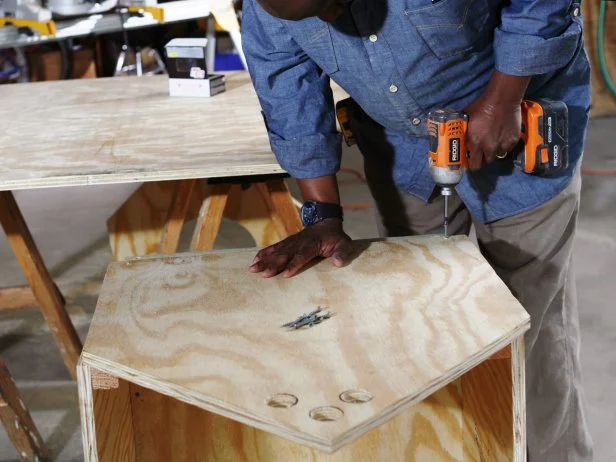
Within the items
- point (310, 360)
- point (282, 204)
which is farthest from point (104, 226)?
point (310, 360)

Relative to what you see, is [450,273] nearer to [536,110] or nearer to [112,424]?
[536,110]

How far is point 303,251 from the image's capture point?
5.11 ft

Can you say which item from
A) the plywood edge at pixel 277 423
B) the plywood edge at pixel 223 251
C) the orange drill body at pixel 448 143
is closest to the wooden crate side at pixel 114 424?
the plywood edge at pixel 277 423

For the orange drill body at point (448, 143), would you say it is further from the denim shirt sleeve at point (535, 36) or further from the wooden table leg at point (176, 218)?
the wooden table leg at point (176, 218)

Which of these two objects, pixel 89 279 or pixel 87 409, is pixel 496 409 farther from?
pixel 89 279

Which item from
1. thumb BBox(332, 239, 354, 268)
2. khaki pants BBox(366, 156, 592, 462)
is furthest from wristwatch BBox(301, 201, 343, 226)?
khaki pants BBox(366, 156, 592, 462)

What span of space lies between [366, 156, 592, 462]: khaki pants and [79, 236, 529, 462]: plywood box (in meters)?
0.19

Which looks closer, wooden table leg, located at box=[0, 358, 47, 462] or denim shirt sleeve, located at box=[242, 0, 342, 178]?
denim shirt sleeve, located at box=[242, 0, 342, 178]

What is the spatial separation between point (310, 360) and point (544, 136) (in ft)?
2.12

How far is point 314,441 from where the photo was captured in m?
1.05

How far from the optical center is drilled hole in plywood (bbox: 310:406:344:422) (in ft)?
3.57

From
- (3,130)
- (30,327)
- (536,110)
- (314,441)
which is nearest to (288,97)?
(536,110)

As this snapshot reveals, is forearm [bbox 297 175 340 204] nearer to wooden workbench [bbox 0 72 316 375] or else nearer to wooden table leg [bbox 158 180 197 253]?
wooden workbench [bbox 0 72 316 375]

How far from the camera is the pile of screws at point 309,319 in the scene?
1.33 metres
